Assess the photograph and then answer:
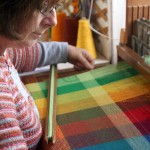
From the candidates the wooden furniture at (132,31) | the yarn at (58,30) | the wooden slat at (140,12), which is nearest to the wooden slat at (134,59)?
the wooden furniture at (132,31)

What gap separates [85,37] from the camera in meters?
1.09

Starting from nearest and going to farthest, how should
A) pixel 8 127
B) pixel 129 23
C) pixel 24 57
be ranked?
pixel 8 127 < pixel 24 57 < pixel 129 23

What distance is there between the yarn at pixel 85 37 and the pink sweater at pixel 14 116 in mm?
530

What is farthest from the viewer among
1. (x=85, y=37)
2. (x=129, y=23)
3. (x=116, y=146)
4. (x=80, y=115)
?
(x=85, y=37)

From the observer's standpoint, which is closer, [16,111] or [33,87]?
[16,111]

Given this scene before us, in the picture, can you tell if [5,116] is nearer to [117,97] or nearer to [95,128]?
[95,128]

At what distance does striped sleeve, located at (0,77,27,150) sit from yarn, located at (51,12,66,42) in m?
0.74

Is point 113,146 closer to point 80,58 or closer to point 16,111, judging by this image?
point 16,111

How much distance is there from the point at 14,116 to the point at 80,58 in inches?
15.6

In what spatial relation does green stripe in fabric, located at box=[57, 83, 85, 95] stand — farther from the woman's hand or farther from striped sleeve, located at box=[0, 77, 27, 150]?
striped sleeve, located at box=[0, 77, 27, 150]

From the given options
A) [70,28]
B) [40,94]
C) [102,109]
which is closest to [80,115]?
[102,109]

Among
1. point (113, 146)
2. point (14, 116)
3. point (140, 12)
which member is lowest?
point (113, 146)

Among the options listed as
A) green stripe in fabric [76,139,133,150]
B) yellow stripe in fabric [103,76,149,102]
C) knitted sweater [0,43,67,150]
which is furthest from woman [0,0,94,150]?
yellow stripe in fabric [103,76,149,102]

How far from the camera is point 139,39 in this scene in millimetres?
870
